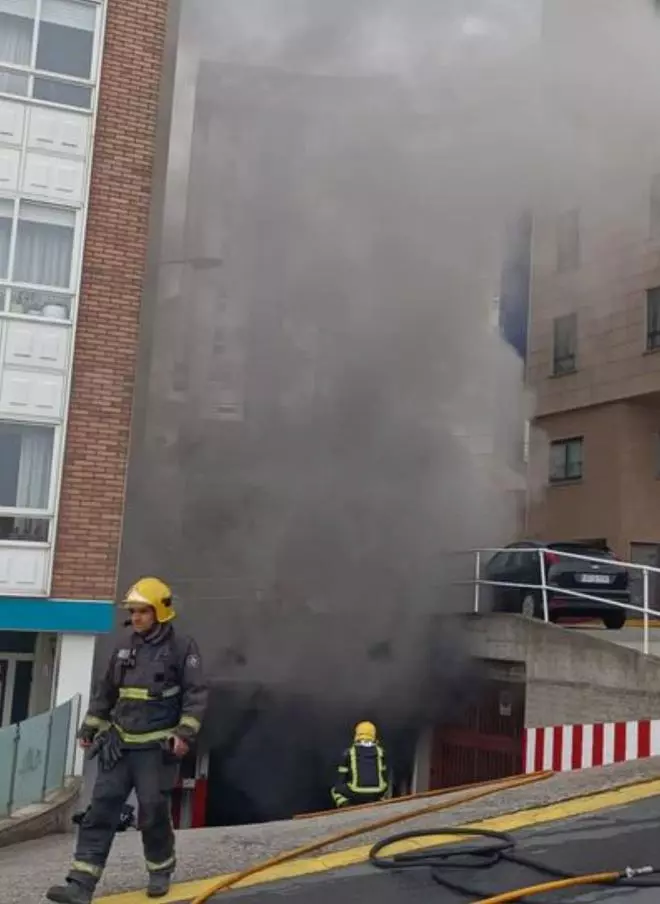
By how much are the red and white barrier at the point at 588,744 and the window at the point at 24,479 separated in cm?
479

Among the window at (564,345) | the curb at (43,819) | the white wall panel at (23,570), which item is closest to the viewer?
the curb at (43,819)

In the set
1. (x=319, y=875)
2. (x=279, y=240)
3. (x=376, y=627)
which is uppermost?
(x=279, y=240)

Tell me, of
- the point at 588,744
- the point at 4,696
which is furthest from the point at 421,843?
the point at 4,696

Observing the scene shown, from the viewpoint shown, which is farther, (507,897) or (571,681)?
(571,681)

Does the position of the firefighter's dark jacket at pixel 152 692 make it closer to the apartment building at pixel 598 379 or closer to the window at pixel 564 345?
the apartment building at pixel 598 379

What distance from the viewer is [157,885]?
149 inches

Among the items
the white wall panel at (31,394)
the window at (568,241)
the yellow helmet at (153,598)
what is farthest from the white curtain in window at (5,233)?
the yellow helmet at (153,598)

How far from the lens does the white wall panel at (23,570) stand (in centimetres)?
929

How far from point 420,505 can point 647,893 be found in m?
7.78

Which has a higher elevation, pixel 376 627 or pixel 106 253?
pixel 106 253

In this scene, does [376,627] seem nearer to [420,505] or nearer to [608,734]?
[420,505]

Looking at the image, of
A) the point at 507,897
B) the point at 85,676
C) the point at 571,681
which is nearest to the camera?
the point at 507,897

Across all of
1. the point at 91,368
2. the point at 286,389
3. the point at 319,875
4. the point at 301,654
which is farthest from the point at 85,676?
the point at 319,875

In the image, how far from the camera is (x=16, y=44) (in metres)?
9.86
